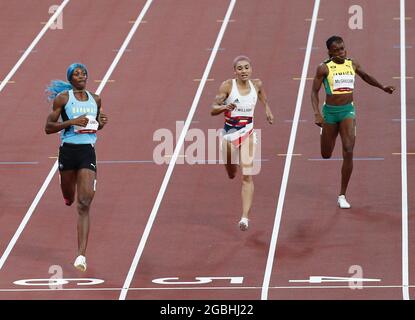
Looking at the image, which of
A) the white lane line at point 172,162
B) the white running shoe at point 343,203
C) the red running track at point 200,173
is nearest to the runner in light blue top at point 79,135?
the white lane line at point 172,162

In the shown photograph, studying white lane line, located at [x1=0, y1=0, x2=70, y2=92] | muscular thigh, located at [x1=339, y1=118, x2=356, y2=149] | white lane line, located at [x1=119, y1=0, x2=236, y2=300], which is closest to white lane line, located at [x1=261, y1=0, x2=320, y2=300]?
muscular thigh, located at [x1=339, y1=118, x2=356, y2=149]

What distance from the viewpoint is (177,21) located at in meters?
24.8

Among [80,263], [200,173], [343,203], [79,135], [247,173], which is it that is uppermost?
[79,135]

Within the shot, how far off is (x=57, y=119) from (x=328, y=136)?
362 centimetres

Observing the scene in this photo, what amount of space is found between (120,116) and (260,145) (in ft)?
7.72

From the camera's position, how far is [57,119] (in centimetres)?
1475

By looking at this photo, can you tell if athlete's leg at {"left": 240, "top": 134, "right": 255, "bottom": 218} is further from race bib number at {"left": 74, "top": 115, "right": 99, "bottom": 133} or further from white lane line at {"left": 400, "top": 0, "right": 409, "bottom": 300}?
race bib number at {"left": 74, "top": 115, "right": 99, "bottom": 133}

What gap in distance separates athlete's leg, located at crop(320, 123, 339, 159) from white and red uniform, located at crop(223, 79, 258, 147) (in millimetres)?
1153

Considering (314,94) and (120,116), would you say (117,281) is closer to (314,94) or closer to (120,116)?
(314,94)

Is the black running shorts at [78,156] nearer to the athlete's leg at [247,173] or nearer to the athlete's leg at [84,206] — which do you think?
the athlete's leg at [84,206]

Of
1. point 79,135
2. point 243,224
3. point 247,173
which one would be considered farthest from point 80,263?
point 247,173

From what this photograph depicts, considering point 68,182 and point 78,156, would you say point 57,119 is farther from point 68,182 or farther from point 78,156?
point 68,182

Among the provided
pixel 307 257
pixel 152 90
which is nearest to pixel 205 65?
pixel 152 90

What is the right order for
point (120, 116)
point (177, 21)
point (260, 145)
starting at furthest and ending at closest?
1. point (177, 21)
2. point (120, 116)
3. point (260, 145)
